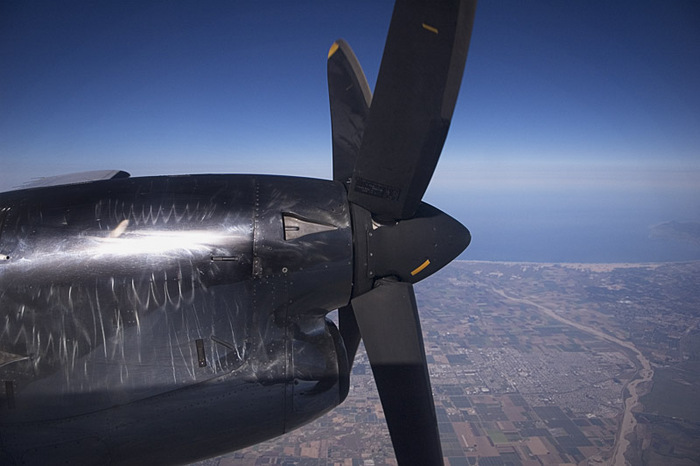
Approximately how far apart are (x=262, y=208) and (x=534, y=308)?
4610 centimetres

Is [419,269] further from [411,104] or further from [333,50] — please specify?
[333,50]

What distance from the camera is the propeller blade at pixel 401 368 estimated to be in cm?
234

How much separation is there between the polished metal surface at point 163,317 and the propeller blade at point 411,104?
1.15 feet

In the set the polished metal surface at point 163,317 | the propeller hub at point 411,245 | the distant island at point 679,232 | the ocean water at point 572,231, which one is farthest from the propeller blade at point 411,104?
the distant island at point 679,232

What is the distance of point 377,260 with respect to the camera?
2406 mm

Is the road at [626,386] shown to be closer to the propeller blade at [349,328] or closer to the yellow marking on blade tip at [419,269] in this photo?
the propeller blade at [349,328]

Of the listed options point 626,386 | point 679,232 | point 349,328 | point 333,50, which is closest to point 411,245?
point 349,328

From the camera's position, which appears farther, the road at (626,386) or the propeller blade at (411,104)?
the road at (626,386)

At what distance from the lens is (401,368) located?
2.33 metres

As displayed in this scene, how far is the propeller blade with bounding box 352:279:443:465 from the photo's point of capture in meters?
2.34

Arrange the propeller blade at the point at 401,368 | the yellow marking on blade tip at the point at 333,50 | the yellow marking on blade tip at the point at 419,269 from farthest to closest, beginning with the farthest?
the yellow marking on blade tip at the point at 333,50
the yellow marking on blade tip at the point at 419,269
the propeller blade at the point at 401,368

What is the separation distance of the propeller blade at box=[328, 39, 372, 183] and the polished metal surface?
1.10 metres

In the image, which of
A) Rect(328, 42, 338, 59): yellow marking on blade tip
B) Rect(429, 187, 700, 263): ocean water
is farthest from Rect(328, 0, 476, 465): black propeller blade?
Rect(429, 187, 700, 263): ocean water

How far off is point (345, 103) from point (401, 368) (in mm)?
2344
